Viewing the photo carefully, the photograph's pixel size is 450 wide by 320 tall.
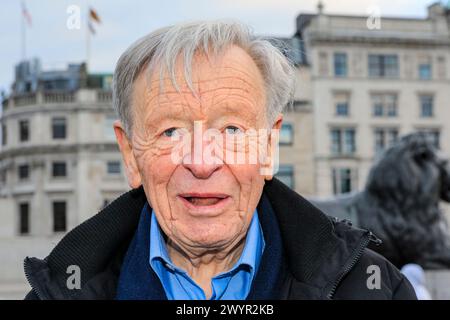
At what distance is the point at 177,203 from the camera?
1.55m

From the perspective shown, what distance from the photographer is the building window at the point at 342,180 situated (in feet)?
94.9

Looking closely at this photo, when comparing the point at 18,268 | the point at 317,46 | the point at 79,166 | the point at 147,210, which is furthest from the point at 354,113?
the point at 147,210

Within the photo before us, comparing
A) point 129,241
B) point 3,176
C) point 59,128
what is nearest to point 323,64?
point 59,128

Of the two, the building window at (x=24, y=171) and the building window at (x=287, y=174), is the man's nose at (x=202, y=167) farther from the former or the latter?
the building window at (x=24, y=171)

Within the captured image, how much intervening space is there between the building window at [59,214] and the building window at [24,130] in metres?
3.24

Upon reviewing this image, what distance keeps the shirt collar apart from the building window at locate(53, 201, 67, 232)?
89.0 ft

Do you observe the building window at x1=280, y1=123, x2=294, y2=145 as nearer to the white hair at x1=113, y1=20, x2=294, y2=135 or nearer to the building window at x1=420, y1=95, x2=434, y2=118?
the building window at x1=420, y1=95, x2=434, y2=118

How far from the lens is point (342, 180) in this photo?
29.1 m

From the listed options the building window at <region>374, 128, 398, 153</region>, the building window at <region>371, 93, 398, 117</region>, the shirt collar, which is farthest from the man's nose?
the building window at <region>371, 93, 398, 117</region>

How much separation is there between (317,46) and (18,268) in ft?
64.8

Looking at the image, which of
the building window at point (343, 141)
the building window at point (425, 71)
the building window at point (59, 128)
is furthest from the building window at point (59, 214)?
the building window at point (425, 71)

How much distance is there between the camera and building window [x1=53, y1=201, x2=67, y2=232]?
28219 millimetres

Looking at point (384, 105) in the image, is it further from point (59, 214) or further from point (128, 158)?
point (128, 158)

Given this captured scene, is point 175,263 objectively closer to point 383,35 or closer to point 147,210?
point 147,210
